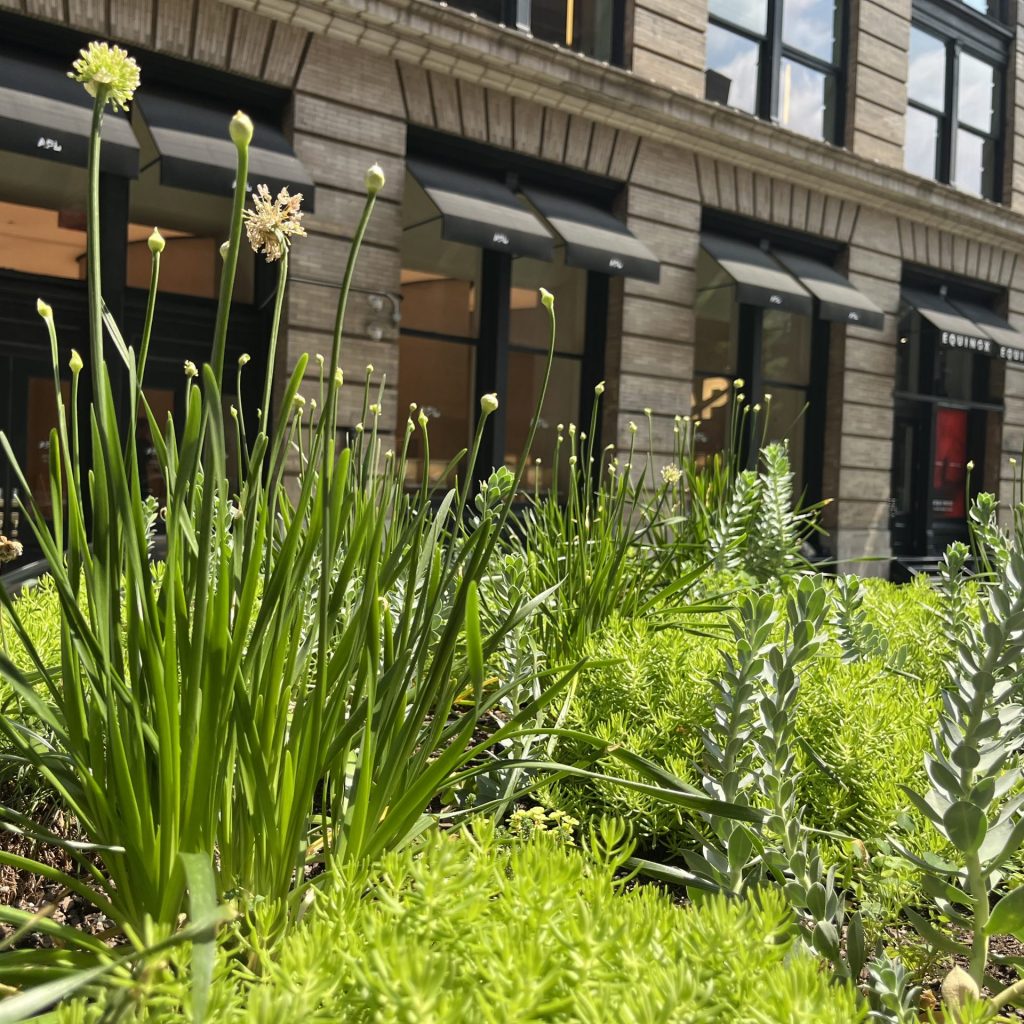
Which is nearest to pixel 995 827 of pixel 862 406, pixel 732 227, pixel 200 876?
pixel 200 876

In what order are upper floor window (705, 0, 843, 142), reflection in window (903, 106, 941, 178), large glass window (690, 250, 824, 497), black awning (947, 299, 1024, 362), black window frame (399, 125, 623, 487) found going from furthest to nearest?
reflection in window (903, 106, 941, 178), black awning (947, 299, 1024, 362), large glass window (690, 250, 824, 497), upper floor window (705, 0, 843, 142), black window frame (399, 125, 623, 487)

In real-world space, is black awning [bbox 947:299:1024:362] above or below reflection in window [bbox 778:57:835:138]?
below

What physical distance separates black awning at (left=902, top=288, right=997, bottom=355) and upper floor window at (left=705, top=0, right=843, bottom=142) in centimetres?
304

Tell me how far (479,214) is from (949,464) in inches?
480

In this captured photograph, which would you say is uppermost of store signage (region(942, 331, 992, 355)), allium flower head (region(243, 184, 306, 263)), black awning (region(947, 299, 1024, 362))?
black awning (region(947, 299, 1024, 362))

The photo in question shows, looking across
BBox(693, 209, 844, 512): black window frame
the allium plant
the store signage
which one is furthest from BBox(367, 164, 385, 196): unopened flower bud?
the store signage

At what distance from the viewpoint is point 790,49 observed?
14031mm

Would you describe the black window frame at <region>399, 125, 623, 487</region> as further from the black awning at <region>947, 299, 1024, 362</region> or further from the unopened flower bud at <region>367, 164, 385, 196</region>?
the unopened flower bud at <region>367, 164, 385, 196</region>

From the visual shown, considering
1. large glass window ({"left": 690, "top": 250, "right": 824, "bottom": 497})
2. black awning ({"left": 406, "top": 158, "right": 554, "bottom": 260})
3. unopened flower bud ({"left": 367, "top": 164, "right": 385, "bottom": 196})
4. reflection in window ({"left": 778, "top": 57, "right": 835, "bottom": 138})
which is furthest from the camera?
reflection in window ({"left": 778, "top": 57, "right": 835, "bottom": 138})

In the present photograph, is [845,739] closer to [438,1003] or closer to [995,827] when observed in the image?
[995,827]

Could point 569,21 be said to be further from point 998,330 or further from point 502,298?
point 998,330

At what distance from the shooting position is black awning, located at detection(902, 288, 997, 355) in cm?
1486

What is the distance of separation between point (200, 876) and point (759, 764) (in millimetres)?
1040

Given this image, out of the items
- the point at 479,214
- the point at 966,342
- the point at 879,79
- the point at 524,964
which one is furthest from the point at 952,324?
the point at 524,964
